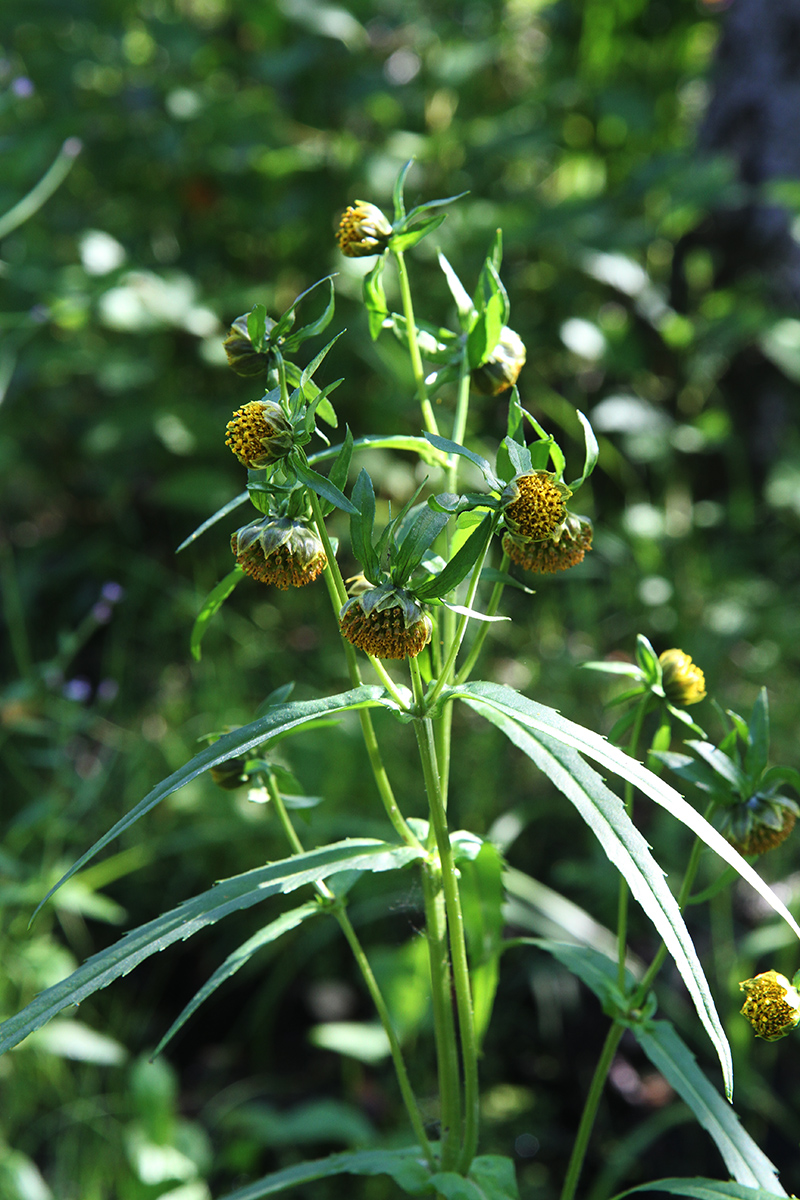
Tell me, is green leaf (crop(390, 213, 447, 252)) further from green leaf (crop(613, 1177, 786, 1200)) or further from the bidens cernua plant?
green leaf (crop(613, 1177, 786, 1200))

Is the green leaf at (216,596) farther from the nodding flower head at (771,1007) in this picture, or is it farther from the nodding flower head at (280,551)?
the nodding flower head at (771,1007)

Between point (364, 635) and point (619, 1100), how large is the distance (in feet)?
4.22

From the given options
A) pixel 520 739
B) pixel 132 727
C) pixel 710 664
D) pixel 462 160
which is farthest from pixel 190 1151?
pixel 462 160

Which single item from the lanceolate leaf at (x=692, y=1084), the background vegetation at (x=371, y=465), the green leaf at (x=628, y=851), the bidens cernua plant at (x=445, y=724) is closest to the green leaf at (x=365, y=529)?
the bidens cernua plant at (x=445, y=724)

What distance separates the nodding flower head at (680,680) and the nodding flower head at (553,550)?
0.16 m

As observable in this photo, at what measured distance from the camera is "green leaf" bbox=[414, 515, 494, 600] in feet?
1.94

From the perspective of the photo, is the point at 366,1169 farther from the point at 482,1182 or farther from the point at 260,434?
the point at 260,434

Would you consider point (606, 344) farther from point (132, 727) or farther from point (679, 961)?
point (679, 961)

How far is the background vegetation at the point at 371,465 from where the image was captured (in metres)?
1.55

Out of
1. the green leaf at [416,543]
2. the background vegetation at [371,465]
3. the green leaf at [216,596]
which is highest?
the green leaf at [416,543]

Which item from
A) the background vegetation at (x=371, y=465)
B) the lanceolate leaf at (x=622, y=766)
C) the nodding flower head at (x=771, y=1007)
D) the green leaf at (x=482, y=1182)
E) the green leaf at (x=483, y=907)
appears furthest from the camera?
the background vegetation at (x=371, y=465)

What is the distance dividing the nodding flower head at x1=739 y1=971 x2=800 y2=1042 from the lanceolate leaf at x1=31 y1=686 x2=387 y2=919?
309 millimetres

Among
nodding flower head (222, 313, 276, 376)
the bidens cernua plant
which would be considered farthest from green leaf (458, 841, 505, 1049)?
nodding flower head (222, 313, 276, 376)

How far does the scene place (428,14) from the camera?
8.79 feet
